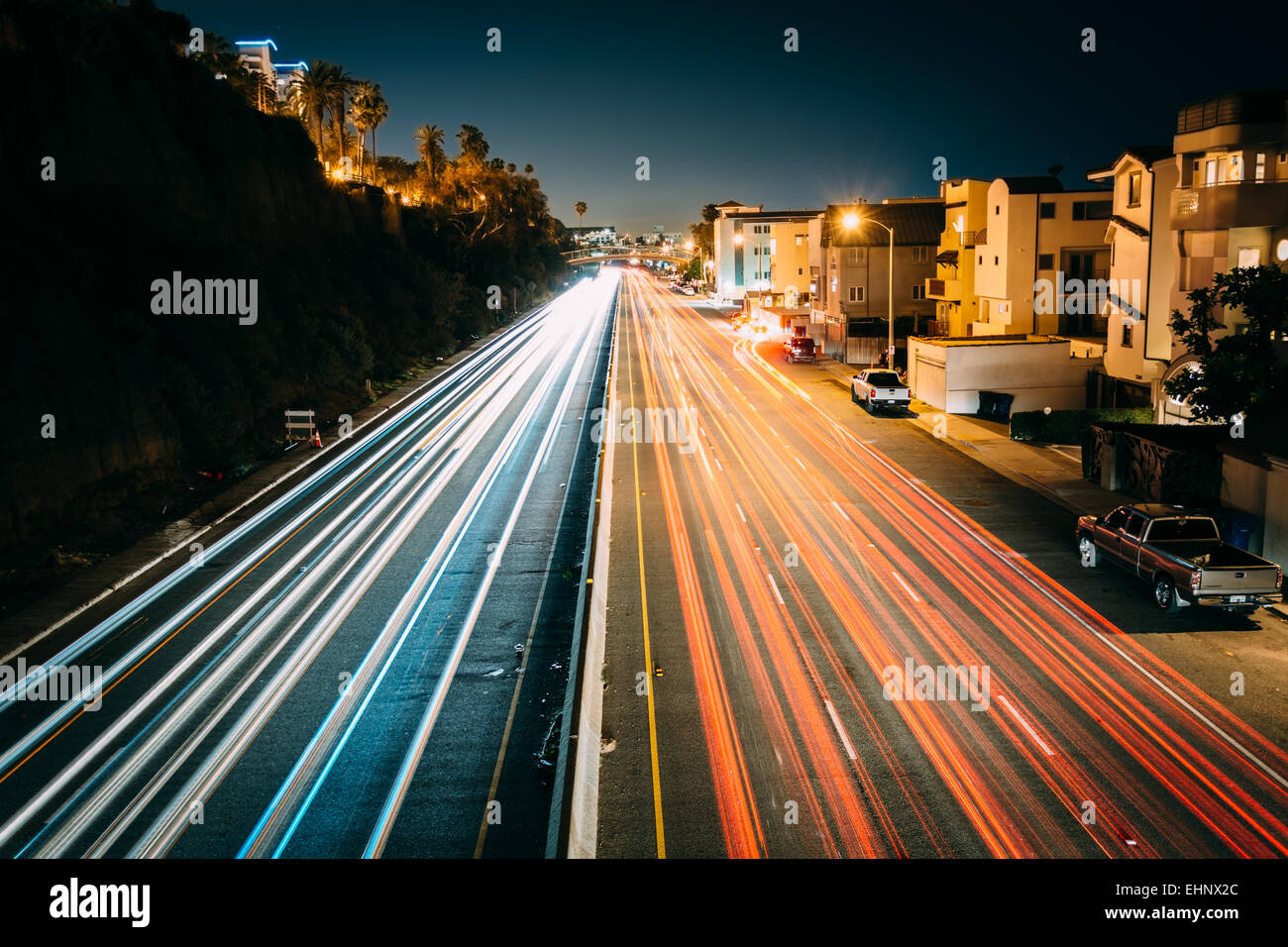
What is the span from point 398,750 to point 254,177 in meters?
47.1

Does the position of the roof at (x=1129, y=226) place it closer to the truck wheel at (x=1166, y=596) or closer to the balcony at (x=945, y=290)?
the balcony at (x=945, y=290)

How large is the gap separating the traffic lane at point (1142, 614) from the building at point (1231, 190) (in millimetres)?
8291

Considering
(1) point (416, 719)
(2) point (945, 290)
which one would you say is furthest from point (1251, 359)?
(2) point (945, 290)

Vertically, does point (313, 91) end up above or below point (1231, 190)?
above

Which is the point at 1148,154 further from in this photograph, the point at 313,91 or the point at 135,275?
the point at 313,91

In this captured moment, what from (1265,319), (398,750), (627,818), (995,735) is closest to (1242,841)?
(995,735)

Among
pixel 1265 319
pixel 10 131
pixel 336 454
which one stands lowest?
pixel 336 454

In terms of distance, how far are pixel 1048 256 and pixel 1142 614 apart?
36864mm

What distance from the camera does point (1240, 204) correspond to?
2955 centimetres

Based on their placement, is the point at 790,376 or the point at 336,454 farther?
the point at 790,376

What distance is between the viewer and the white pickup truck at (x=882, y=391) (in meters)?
41.4

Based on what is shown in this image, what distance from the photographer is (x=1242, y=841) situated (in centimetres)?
1068

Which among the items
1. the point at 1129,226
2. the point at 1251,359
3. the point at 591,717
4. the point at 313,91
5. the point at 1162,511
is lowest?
the point at 591,717

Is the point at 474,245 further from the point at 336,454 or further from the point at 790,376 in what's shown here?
the point at 336,454
